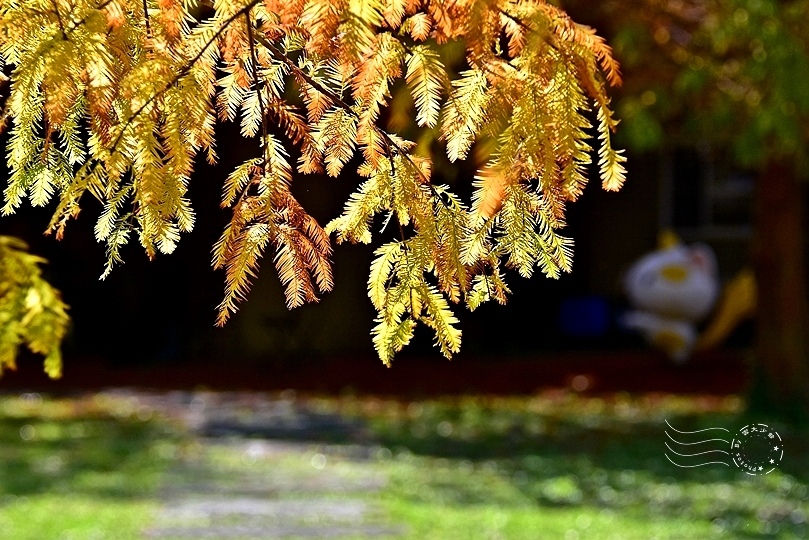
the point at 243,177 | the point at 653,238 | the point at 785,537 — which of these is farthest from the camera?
the point at 653,238

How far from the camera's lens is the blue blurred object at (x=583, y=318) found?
1767 cm

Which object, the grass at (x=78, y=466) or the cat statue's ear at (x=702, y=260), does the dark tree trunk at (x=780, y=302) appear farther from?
the grass at (x=78, y=466)

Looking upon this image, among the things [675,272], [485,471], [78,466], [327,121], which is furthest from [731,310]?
[327,121]

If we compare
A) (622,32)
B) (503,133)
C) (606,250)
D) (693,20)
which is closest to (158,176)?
(503,133)

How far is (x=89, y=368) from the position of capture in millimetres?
16969

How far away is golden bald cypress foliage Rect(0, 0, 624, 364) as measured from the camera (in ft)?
7.89

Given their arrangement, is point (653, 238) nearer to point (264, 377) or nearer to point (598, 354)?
point (598, 354)

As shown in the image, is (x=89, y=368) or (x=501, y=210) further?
(x=89, y=368)

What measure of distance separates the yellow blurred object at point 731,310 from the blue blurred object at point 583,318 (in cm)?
137

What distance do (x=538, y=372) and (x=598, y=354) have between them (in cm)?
160

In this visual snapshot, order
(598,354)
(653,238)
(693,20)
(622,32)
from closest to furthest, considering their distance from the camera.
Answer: (622,32), (693,20), (598,354), (653,238)

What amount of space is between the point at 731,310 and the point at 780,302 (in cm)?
413

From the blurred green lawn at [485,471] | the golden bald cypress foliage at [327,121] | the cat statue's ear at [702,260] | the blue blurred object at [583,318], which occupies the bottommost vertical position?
the golden bald cypress foliage at [327,121]

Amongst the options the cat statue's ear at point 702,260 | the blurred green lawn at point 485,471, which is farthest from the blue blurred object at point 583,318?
the blurred green lawn at point 485,471
